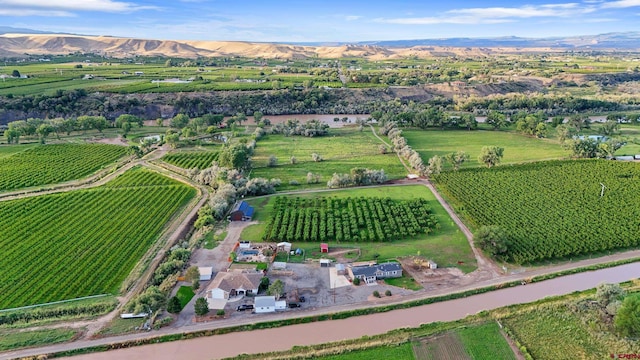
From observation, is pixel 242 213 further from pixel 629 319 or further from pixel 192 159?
pixel 629 319

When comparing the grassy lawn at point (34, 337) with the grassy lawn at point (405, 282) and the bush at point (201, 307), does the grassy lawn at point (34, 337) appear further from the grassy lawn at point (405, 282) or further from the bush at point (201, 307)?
the grassy lawn at point (405, 282)

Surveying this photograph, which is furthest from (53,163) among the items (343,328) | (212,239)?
(343,328)

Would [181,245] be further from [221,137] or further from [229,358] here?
[221,137]

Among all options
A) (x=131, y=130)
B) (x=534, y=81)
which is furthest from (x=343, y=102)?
(x=534, y=81)

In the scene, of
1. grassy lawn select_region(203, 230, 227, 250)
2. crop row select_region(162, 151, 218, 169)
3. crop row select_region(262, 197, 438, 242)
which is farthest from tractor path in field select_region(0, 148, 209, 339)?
crop row select_region(262, 197, 438, 242)

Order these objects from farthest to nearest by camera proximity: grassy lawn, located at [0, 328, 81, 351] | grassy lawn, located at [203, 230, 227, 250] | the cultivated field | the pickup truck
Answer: grassy lawn, located at [203, 230, 227, 250]
the cultivated field
the pickup truck
grassy lawn, located at [0, 328, 81, 351]

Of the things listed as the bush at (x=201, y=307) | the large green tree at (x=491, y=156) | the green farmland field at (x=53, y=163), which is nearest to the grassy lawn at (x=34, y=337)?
the bush at (x=201, y=307)

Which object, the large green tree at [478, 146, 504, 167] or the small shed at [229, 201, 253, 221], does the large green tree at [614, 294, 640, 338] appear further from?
the large green tree at [478, 146, 504, 167]
